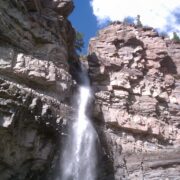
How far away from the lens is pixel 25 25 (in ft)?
76.2

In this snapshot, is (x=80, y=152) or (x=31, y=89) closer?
(x=31, y=89)

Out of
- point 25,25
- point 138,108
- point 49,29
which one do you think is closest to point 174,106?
point 138,108

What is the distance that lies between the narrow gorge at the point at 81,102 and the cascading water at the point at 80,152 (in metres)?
0.06

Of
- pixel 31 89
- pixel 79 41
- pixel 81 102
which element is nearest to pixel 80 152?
pixel 81 102

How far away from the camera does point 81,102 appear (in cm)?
2523

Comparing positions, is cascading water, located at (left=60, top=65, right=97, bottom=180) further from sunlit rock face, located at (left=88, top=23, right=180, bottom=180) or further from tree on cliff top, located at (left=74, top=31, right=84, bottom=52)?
tree on cliff top, located at (left=74, top=31, right=84, bottom=52)

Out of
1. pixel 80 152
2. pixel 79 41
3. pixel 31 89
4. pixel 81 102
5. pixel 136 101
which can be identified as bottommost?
pixel 80 152

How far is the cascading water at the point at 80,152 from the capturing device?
69.9ft

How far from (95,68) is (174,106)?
24.7ft

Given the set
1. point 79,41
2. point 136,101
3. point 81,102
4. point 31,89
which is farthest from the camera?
point 79,41

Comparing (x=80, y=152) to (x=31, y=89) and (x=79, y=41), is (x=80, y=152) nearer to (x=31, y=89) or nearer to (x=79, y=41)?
(x=31, y=89)

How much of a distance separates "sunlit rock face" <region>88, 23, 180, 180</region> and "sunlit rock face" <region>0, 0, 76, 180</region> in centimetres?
518

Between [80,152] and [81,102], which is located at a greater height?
[81,102]

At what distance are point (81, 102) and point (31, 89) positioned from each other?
521 cm
